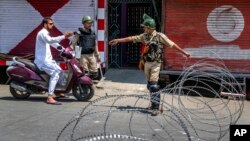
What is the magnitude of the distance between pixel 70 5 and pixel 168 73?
2952 mm

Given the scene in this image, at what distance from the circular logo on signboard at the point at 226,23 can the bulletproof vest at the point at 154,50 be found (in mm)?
2294

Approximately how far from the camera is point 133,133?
7305 millimetres

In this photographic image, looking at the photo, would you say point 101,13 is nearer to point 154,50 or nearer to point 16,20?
point 16,20

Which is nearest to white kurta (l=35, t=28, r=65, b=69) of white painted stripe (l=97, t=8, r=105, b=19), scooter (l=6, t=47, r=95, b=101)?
scooter (l=6, t=47, r=95, b=101)

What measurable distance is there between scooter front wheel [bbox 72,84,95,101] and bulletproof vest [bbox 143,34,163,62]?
1.60 meters

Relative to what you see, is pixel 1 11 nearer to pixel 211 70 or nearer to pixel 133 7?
pixel 133 7

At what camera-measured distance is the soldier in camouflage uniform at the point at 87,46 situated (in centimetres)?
1039

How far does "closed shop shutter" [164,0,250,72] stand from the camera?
10.7m

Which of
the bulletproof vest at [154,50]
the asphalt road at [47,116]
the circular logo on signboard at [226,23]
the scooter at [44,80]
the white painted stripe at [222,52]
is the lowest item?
the asphalt road at [47,116]

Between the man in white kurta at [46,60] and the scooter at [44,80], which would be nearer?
the man in white kurta at [46,60]

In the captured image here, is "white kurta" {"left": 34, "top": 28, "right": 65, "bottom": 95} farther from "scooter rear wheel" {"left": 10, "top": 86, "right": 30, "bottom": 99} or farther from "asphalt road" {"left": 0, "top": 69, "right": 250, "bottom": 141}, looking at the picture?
"scooter rear wheel" {"left": 10, "top": 86, "right": 30, "bottom": 99}

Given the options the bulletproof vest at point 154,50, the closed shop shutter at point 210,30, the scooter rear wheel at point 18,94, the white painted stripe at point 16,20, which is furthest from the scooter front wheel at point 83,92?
the white painted stripe at point 16,20

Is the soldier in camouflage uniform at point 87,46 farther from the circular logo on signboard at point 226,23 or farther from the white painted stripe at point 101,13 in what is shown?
the circular logo on signboard at point 226,23

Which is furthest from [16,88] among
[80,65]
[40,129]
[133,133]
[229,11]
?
[229,11]
